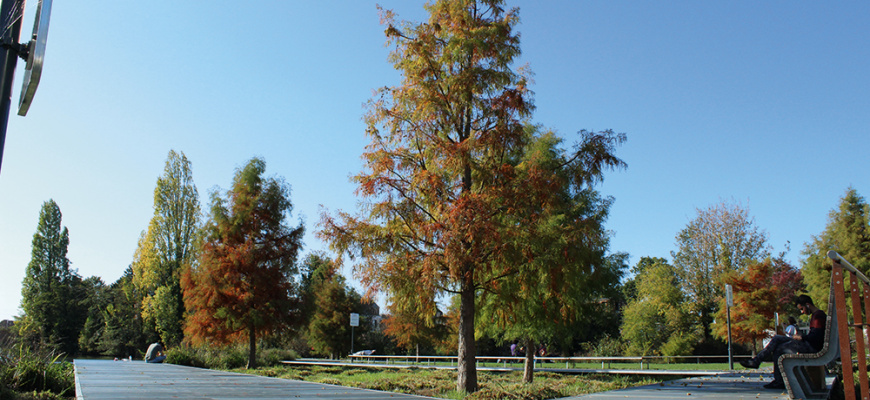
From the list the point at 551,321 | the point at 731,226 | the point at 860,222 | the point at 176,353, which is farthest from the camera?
the point at 731,226

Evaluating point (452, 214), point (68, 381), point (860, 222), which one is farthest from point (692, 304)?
point (68, 381)

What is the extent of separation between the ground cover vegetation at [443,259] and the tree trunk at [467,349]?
0.03m

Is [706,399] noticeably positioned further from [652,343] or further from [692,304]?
[692,304]

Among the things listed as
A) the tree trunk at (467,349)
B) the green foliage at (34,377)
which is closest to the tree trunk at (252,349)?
the green foliage at (34,377)

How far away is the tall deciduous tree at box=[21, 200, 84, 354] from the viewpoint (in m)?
46.3

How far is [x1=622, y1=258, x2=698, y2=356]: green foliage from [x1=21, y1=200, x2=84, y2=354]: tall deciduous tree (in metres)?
44.5

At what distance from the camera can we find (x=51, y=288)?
48.6m

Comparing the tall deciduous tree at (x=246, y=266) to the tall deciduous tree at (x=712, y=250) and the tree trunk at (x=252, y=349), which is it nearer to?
the tree trunk at (x=252, y=349)

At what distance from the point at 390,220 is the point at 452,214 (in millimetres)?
1962

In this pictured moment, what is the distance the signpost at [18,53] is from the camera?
8.48 ft

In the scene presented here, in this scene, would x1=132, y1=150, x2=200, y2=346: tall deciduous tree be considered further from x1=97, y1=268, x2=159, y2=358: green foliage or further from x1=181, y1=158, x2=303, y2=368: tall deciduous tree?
x1=181, y1=158, x2=303, y2=368: tall deciduous tree

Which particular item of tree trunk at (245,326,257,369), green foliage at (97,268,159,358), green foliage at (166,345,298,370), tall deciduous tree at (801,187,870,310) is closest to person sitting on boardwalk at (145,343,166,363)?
green foliage at (166,345,298,370)

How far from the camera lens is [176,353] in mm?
25172

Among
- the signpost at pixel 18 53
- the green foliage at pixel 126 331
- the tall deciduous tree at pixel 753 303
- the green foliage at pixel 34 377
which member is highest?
the signpost at pixel 18 53
